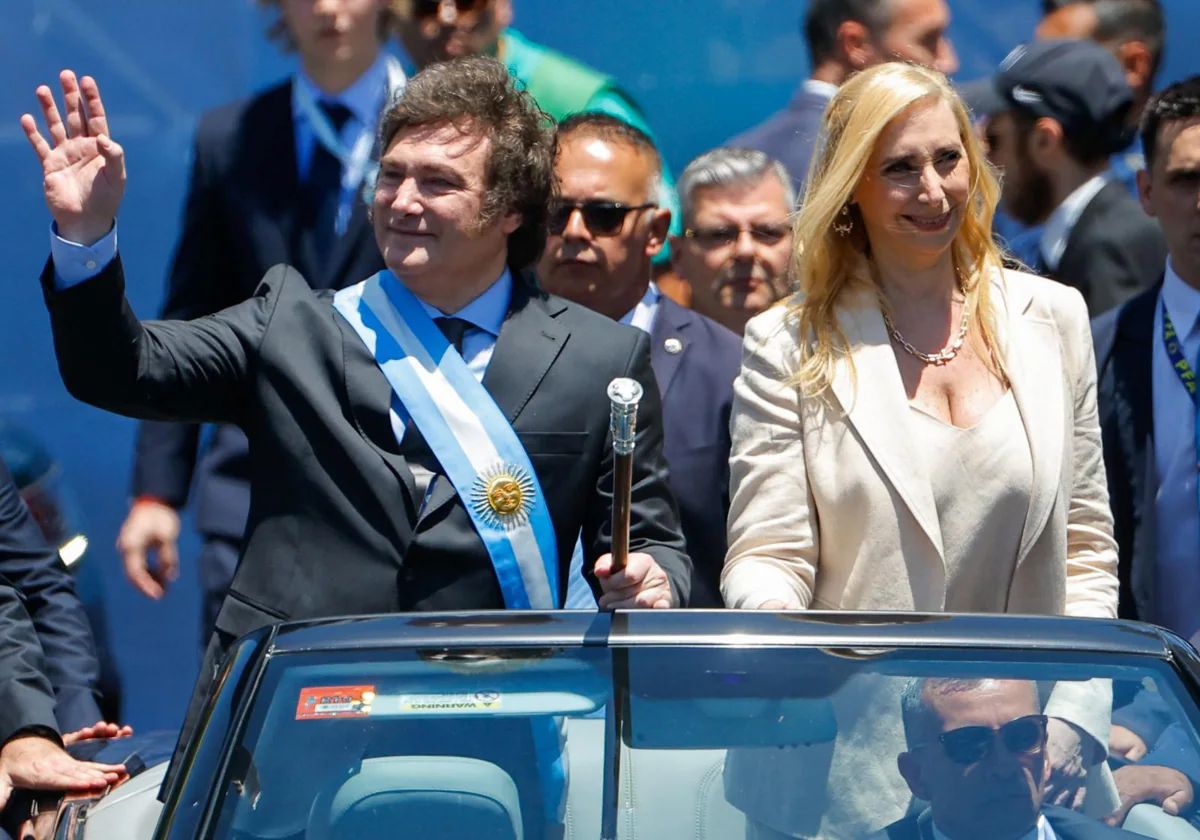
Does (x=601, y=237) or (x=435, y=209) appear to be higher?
(x=435, y=209)

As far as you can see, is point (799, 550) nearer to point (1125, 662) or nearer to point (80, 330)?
point (1125, 662)

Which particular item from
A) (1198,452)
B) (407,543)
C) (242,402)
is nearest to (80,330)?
(242,402)

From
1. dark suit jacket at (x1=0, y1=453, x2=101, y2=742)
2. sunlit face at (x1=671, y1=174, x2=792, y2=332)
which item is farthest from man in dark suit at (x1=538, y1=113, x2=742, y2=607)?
dark suit jacket at (x1=0, y1=453, x2=101, y2=742)

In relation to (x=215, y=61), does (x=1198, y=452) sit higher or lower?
lower

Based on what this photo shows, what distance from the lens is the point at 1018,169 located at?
498 centimetres

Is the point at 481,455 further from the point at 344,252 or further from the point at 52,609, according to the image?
the point at 344,252

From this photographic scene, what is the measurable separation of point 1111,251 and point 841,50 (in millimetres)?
929

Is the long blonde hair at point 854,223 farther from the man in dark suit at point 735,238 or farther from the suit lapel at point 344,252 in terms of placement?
the suit lapel at point 344,252

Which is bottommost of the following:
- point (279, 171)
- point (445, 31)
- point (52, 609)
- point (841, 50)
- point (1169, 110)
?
point (52, 609)

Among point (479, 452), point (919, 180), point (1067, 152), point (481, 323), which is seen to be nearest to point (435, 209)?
point (481, 323)

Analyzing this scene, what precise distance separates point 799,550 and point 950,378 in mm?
446

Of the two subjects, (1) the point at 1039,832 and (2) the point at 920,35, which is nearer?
(1) the point at 1039,832

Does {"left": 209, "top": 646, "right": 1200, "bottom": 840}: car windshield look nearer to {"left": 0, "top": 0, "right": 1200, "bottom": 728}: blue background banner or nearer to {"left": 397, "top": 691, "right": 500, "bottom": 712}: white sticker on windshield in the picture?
{"left": 397, "top": 691, "right": 500, "bottom": 712}: white sticker on windshield

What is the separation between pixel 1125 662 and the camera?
225 centimetres
